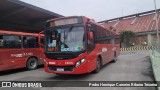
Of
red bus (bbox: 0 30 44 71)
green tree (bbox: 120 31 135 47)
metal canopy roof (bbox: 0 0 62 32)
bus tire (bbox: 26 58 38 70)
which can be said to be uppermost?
metal canopy roof (bbox: 0 0 62 32)

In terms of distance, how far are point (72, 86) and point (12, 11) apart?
11.3m

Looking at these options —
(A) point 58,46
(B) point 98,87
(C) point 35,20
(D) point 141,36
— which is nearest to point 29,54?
(A) point 58,46

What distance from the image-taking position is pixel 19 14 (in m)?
17.2

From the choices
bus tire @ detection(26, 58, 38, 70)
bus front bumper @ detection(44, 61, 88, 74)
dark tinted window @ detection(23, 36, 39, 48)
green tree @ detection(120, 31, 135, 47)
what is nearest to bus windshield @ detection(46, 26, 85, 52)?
bus front bumper @ detection(44, 61, 88, 74)

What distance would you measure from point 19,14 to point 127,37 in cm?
2741

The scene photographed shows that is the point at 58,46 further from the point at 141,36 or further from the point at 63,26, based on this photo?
the point at 141,36

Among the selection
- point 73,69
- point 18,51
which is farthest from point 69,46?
point 18,51

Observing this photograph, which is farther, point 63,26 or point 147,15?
point 147,15

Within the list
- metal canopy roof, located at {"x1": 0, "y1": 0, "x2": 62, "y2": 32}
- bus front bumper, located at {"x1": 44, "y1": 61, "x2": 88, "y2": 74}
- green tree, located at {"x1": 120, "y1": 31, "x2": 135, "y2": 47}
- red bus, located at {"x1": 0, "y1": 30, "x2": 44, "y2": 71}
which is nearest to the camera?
bus front bumper, located at {"x1": 44, "y1": 61, "x2": 88, "y2": 74}

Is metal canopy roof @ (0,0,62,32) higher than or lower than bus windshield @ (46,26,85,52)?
higher

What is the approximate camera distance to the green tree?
3909cm

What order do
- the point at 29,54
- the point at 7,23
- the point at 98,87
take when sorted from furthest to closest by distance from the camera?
the point at 7,23 → the point at 29,54 → the point at 98,87

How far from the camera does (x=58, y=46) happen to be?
8664 millimetres

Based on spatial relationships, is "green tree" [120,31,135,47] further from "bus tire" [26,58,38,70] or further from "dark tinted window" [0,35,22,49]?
"dark tinted window" [0,35,22,49]
